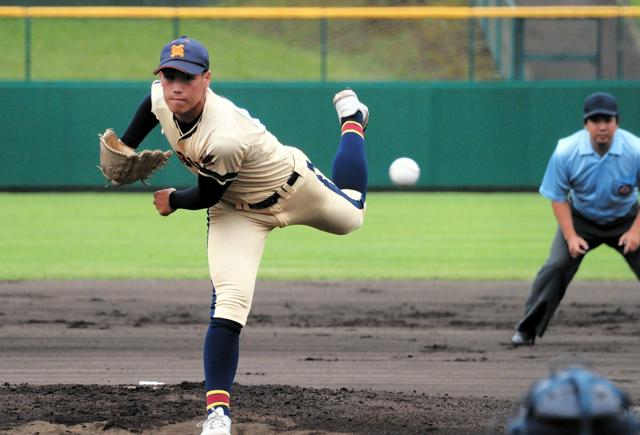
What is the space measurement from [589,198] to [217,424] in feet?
12.8

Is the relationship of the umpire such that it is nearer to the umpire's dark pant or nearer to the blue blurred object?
the umpire's dark pant

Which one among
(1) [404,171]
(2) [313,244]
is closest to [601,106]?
(2) [313,244]

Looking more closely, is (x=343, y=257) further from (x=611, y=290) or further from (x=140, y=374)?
(x=140, y=374)

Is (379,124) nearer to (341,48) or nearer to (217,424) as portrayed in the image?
(341,48)

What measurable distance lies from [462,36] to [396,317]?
49.2 ft

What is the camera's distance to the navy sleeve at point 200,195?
4.48m

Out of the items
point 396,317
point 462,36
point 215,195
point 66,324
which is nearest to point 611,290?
point 396,317

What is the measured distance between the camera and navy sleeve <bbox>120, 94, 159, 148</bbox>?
4992 mm

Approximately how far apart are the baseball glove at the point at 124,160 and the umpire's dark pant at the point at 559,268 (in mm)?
3359

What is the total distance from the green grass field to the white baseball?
1.57 ft

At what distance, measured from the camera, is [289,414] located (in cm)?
512

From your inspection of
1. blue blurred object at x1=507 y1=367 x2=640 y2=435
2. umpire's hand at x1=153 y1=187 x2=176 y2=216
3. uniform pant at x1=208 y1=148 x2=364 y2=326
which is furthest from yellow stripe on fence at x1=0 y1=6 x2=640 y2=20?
blue blurred object at x1=507 y1=367 x2=640 y2=435

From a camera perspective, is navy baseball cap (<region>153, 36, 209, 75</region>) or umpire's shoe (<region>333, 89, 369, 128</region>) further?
umpire's shoe (<region>333, 89, 369, 128</region>)

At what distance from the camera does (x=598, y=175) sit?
7223 millimetres
